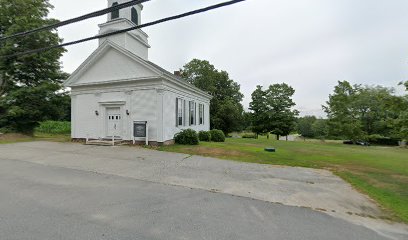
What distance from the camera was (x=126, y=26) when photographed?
17719 mm

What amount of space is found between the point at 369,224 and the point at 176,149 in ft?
32.6

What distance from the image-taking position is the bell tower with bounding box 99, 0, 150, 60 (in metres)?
17.3

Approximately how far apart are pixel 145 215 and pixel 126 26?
1744 centimetres

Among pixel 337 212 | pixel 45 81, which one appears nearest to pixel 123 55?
pixel 45 81

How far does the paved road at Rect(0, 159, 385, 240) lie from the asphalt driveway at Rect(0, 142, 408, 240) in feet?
0.05

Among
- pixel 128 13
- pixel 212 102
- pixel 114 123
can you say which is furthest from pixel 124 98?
pixel 212 102

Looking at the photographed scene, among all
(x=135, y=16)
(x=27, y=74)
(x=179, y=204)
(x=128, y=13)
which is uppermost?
(x=135, y=16)

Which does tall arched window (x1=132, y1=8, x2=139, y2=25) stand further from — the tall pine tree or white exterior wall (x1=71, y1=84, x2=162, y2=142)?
the tall pine tree

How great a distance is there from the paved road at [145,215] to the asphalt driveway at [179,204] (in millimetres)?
16

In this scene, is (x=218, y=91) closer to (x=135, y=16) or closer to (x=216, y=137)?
(x=216, y=137)

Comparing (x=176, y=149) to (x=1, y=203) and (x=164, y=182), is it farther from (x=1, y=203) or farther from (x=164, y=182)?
(x=1, y=203)

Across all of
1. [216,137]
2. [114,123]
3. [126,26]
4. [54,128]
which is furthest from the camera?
[54,128]

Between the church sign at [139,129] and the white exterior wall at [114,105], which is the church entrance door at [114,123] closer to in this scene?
the white exterior wall at [114,105]

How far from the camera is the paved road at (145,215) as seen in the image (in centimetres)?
345
